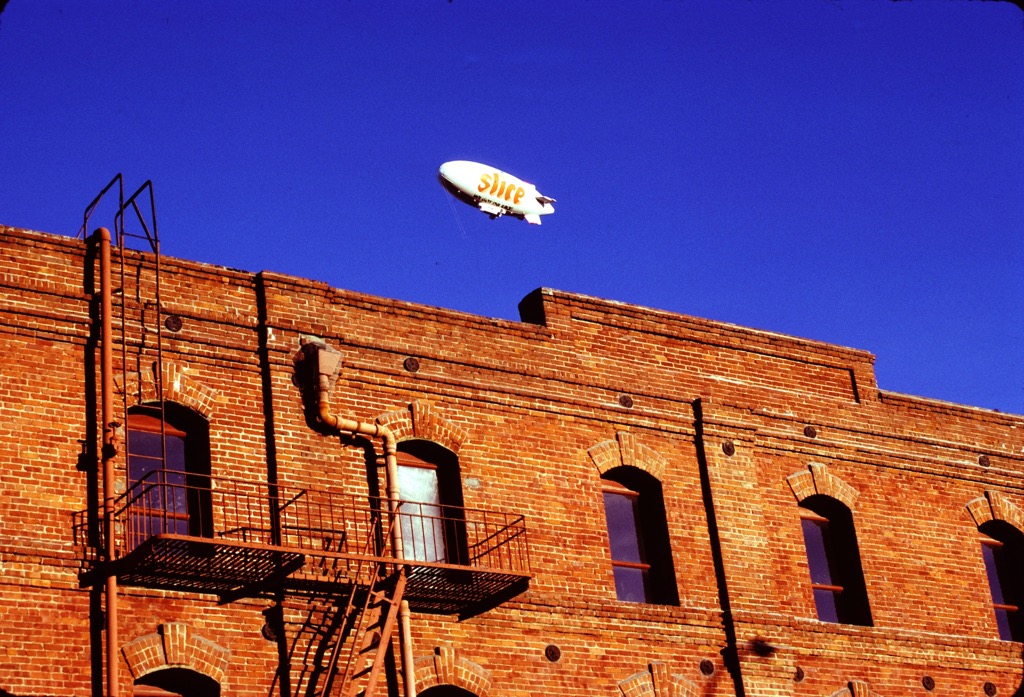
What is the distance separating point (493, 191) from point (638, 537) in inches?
213

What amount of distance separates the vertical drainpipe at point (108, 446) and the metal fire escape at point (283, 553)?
0.07m

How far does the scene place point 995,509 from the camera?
24156mm

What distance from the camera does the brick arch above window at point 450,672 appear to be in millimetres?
17734

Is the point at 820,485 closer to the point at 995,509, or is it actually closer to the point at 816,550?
the point at 816,550

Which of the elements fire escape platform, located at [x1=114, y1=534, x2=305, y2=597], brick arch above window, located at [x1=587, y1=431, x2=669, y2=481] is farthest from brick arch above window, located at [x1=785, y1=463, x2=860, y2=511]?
fire escape platform, located at [x1=114, y1=534, x2=305, y2=597]

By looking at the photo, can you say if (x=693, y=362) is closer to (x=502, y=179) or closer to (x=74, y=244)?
(x=502, y=179)

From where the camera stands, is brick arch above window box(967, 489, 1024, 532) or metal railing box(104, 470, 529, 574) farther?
brick arch above window box(967, 489, 1024, 532)

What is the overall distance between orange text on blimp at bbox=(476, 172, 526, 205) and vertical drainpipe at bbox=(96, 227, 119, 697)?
6266 mm

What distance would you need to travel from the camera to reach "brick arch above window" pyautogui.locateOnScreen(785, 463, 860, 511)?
2227 cm

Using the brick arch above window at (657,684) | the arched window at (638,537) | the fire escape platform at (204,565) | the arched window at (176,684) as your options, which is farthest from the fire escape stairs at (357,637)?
the arched window at (638,537)

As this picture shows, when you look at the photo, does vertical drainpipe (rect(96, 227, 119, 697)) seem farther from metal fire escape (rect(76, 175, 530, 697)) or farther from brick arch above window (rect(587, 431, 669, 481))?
brick arch above window (rect(587, 431, 669, 481))

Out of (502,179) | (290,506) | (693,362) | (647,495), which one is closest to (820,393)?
(693,362)

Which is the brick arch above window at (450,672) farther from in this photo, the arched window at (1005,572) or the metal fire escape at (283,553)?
the arched window at (1005,572)

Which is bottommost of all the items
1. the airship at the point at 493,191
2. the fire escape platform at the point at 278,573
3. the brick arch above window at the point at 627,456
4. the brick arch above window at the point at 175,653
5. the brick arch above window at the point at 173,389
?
the brick arch above window at the point at 175,653
